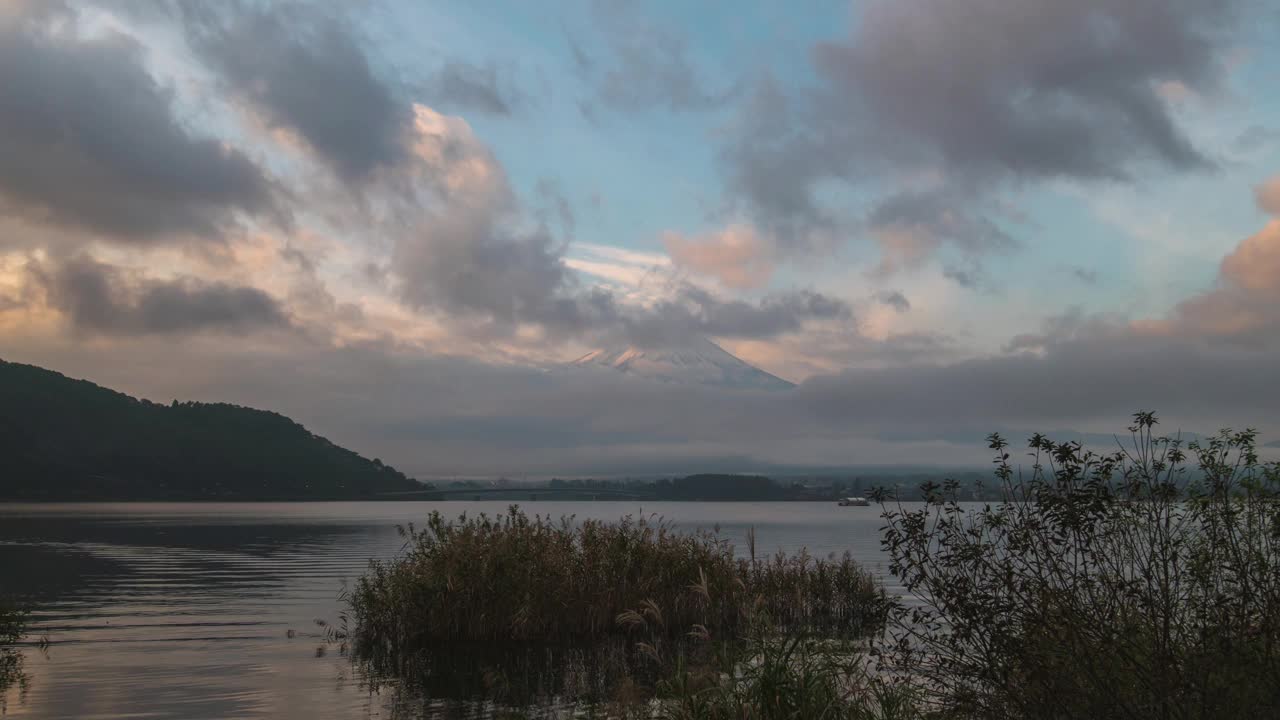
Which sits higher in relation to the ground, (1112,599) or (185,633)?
(1112,599)

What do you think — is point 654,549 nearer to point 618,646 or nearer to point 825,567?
point 618,646

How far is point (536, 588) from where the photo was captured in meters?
30.4

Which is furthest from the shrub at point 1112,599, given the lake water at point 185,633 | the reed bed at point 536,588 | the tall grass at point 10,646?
the tall grass at point 10,646

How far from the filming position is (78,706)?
21328mm

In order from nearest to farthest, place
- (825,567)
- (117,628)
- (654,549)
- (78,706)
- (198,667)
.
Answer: (78,706)
(198,667)
(654,549)
(117,628)
(825,567)

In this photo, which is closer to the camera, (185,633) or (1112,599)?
(1112,599)

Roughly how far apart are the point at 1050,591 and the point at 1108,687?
1.20 m

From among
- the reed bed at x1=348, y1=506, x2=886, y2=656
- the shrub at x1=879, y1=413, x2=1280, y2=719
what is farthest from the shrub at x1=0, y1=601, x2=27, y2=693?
the shrub at x1=879, y1=413, x2=1280, y2=719

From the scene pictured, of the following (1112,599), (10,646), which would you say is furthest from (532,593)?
(1112,599)

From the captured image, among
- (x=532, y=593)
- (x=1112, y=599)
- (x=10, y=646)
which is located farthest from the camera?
(x=532, y=593)

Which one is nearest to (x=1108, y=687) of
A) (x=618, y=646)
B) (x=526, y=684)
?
(x=526, y=684)

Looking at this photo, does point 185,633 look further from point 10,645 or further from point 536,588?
point 536,588

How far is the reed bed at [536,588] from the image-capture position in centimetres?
2991

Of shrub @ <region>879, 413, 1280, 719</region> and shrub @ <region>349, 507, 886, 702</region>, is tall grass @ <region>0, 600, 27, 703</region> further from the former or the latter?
shrub @ <region>879, 413, 1280, 719</region>
